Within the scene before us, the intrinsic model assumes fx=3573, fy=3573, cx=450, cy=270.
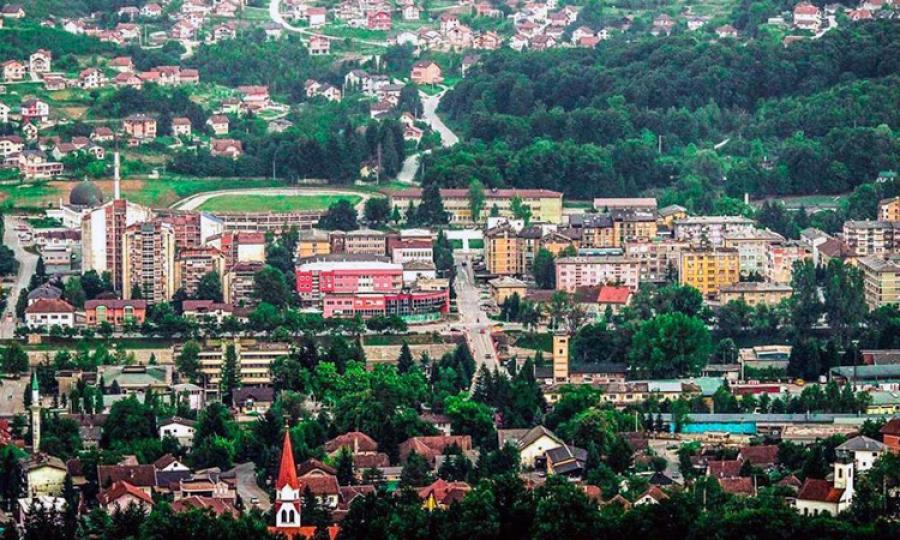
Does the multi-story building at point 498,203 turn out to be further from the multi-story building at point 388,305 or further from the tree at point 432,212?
the multi-story building at point 388,305

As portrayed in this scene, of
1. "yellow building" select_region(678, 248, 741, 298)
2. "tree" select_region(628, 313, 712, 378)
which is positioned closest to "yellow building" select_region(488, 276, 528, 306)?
"yellow building" select_region(678, 248, 741, 298)

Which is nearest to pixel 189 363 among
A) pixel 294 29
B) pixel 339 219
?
pixel 339 219

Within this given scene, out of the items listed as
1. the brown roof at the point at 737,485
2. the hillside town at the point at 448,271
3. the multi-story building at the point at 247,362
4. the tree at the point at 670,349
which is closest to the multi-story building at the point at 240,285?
the hillside town at the point at 448,271

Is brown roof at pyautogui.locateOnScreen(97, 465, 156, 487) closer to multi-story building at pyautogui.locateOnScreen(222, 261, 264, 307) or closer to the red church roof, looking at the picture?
the red church roof

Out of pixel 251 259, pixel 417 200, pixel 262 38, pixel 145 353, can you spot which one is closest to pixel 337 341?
pixel 145 353

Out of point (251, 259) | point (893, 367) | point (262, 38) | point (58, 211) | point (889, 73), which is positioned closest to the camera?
point (893, 367)

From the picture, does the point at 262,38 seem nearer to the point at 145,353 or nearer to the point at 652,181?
the point at 652,181

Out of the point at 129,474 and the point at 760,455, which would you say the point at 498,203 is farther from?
the point at 129,474
